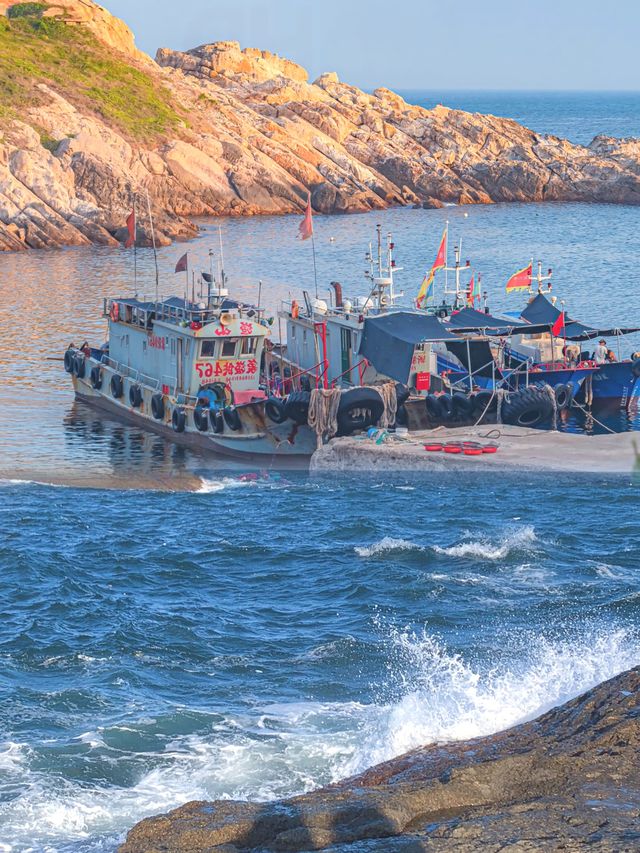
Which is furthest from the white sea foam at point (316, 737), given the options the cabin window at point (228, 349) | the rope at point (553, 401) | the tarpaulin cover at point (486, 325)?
the tarpaulin cover at point (486, 325)

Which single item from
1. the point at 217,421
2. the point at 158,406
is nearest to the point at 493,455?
the point at 217,421

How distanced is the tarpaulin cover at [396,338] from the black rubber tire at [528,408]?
2.68 meters

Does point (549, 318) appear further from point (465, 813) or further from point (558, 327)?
point (465, 813)

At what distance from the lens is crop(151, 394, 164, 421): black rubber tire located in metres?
42.1

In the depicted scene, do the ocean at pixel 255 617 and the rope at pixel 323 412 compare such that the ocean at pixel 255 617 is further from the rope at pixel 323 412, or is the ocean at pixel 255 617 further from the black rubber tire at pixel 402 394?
A: the black rubber tire at pixel 402 394

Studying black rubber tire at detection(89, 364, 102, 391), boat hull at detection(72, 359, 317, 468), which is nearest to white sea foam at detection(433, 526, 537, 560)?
boat hull at detection(72, 359, 317, 468)

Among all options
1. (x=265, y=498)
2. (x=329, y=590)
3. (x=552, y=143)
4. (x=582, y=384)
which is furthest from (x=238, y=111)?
(x=329, y=590)

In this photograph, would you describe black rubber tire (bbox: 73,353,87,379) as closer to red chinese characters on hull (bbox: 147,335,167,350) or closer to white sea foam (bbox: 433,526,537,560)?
red chinese characters on hull (bbox: 147,335,167,350)

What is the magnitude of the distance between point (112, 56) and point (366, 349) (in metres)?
97.7

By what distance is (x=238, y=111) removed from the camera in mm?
126750

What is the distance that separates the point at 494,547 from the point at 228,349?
564 inches

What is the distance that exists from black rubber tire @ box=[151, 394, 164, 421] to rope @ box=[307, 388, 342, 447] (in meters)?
6.21

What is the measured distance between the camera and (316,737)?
1934 cm

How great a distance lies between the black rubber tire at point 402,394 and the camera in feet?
128
